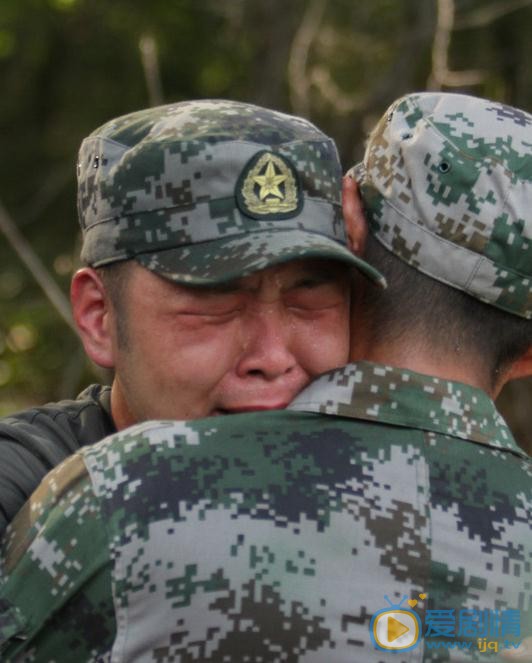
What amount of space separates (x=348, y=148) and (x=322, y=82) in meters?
0.48

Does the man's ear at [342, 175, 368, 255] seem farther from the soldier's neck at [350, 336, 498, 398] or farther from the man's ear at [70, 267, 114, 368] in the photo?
the man's ear at [70, 267, 114, 368]

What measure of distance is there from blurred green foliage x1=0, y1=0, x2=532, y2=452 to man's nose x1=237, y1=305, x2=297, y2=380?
545 cm

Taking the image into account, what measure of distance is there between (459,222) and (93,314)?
692 mm

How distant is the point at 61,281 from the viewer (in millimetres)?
7828

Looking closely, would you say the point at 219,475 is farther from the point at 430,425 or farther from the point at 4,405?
the point at 4,405

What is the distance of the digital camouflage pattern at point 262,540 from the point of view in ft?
6.38

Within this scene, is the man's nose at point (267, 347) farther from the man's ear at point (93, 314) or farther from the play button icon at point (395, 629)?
the play button icon at point (395, 629)

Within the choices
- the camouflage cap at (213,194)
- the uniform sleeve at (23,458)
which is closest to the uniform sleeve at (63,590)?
the uniform sleeve at (23,458)

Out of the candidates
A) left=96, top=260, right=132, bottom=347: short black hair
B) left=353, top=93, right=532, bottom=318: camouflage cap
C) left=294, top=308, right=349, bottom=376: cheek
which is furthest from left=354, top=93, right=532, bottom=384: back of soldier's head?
left=96, top=260, right=132, bottom=347: short black hair

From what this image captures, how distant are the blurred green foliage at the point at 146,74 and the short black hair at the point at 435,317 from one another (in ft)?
17.8

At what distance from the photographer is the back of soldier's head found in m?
2.20

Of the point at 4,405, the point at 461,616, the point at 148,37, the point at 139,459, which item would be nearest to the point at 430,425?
the point at 461,616

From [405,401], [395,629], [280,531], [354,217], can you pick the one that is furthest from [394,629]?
[354,217]

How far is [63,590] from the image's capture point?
77.1 inches
